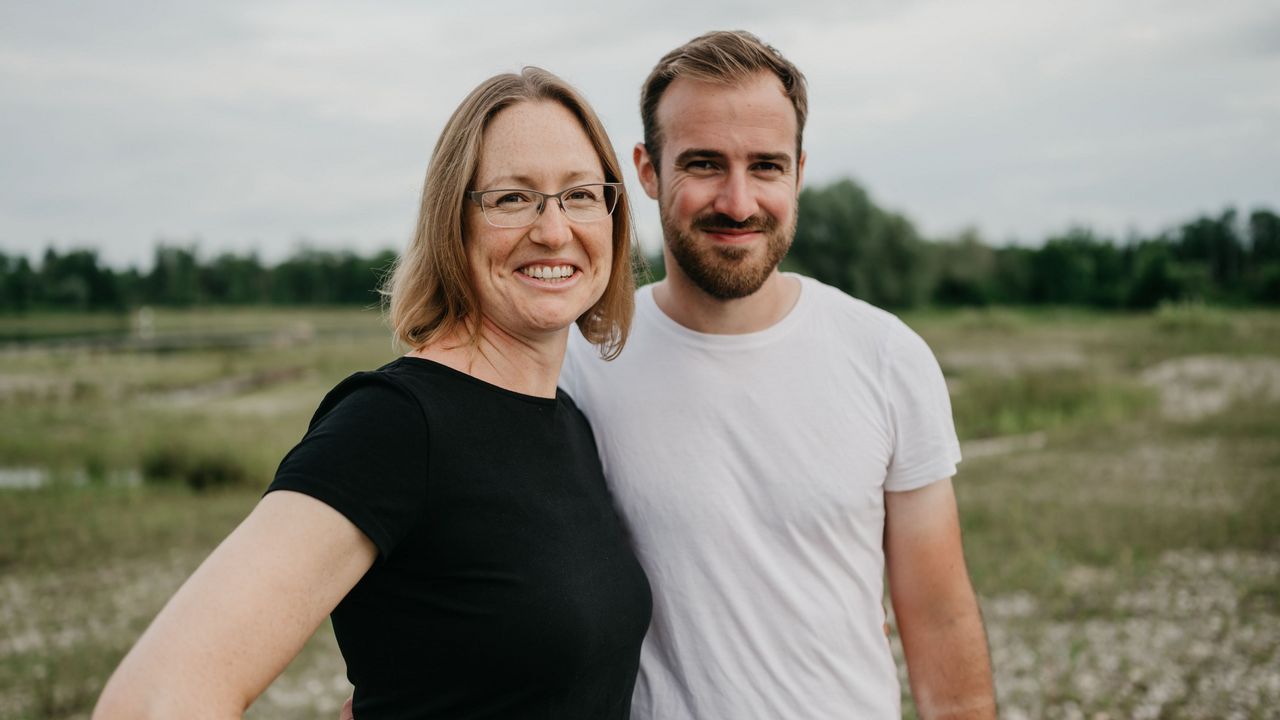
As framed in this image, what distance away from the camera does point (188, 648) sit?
1.51m

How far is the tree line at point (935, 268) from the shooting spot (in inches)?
2808

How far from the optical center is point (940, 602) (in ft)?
8.92

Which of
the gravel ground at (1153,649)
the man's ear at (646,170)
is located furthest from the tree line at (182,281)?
the man's ear at (646,170)

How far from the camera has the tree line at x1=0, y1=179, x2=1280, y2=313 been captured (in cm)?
7131

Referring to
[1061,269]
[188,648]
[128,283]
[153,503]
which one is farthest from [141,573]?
[1061,269]

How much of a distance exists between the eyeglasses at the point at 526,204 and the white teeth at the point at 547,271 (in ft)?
0.37

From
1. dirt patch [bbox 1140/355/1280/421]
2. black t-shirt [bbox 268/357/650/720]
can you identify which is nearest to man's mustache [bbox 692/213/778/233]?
black t-shirt [bbox 268/357/650/720]

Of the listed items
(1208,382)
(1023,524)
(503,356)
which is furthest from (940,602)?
(1208,382)

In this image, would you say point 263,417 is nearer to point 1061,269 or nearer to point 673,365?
point 673,365

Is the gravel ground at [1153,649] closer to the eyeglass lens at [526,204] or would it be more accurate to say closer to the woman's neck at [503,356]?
the woman's neck at [503,356]

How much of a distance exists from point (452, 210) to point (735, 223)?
3.31 feet

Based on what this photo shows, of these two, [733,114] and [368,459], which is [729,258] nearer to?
[733,114]

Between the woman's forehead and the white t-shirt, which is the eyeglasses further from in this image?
the white t-shirt

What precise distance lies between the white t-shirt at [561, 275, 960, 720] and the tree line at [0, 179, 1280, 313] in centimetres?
6259
